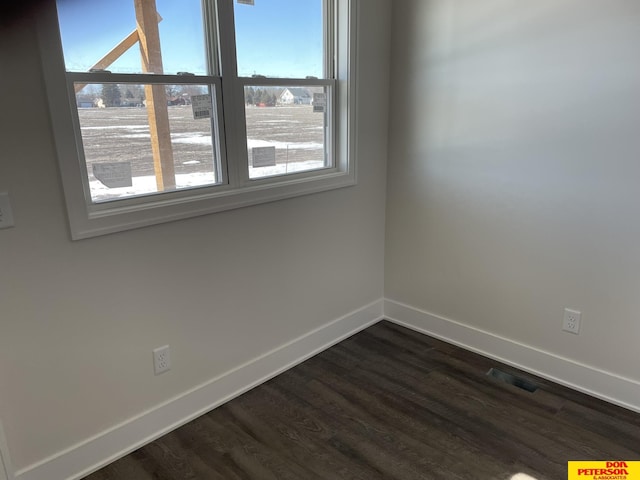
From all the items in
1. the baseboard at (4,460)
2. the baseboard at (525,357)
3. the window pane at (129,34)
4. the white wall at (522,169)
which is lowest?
the baseboard at (525,357)

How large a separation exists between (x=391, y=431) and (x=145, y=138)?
5.58 feet

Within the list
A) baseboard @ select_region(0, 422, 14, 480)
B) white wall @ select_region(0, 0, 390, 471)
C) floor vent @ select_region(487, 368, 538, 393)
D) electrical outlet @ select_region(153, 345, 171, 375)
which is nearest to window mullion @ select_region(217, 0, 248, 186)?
white wall @ select_region(0, 0, 390, 471)

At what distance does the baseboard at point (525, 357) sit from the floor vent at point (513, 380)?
4.1 inches

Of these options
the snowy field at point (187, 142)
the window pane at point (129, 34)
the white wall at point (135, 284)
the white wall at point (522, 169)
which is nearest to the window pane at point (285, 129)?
the snowy field at point (187, 142)

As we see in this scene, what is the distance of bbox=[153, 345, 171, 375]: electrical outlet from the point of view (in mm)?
2098

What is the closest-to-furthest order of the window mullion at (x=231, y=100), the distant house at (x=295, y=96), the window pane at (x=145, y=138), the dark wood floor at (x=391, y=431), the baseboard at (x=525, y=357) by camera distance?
1. the window pane at (x=145, y=138)
2. the dark wood floor at (x=391, y=431)
3. the window mullion at (x=231, y=100)
4. the baseboard at (x=525, y=357)
5. the distant house at (x=295, y=96)

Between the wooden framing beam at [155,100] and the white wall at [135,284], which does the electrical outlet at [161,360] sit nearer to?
the white wall at [135,284]

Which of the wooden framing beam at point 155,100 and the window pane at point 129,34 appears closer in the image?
the window pane at point 129,34

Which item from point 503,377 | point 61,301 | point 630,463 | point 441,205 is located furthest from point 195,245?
point 630,463

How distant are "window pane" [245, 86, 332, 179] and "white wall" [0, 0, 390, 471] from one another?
8.3 inches

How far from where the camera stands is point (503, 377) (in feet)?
8.45

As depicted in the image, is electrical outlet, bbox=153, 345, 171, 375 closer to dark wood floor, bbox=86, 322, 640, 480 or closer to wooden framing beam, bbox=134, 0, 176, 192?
dark wood floor, bbox=86, 322, 640, 480

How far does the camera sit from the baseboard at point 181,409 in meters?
1.89

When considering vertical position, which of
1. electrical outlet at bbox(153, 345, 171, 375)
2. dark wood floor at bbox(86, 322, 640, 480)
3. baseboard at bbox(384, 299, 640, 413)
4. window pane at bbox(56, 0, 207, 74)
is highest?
window pane at bbox(56, 0, 207, 74)
